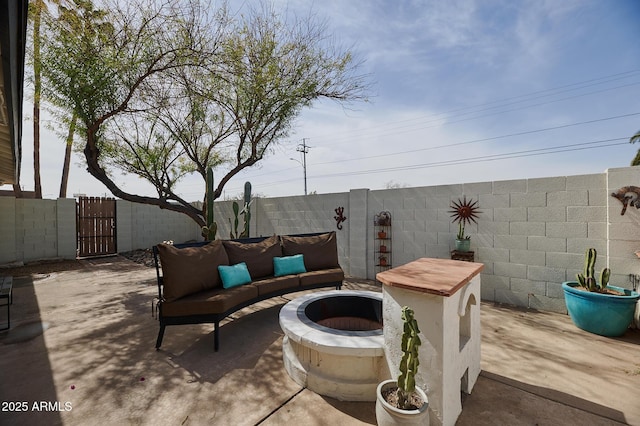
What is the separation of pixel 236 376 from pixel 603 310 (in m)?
3.80

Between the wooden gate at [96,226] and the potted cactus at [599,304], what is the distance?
37.3ft

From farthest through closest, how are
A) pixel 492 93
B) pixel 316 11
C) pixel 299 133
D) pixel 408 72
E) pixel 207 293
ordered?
pixel 299 133 → pixel 492 93 → pixel 408 72 → pixel 316 11 → pixel 207 293

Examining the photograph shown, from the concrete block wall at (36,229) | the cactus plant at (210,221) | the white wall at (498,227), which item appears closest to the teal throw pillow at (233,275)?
the cactus plant at (210,221)

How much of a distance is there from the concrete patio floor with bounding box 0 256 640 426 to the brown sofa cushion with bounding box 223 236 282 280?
59 centimetres

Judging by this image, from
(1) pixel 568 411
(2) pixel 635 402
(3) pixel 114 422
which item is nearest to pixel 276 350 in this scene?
(3) pixel 114 422

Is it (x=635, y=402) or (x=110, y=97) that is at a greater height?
(x=110, y=97)

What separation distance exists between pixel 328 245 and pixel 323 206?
1909 millimetres

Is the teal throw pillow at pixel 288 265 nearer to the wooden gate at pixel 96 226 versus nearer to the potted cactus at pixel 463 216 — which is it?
the potted cactus at pixel 463 216

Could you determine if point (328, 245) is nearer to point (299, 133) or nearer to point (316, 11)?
point (299, 133)

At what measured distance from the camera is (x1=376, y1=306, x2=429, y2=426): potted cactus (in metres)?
1.36

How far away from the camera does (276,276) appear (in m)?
3.75

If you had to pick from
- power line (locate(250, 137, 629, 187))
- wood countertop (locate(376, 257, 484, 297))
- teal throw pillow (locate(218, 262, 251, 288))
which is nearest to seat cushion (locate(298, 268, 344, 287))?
teal throw pillow (locate(218, 262, 251, 288))

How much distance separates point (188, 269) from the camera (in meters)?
2.88

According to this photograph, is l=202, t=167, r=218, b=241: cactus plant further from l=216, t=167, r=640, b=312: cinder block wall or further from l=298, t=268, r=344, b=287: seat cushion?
l=216, t=167, r=640, b=312: cinder block wall
